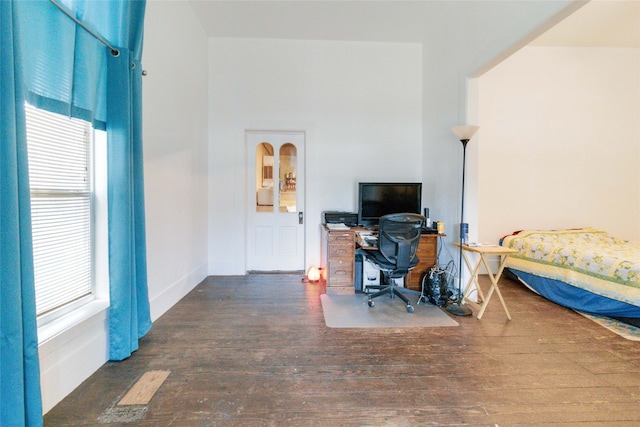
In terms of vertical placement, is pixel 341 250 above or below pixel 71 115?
below

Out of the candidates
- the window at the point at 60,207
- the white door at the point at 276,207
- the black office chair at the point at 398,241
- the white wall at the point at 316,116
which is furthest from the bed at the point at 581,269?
the window at the point at 60,207

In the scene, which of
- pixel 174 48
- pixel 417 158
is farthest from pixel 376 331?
pixel 174 48

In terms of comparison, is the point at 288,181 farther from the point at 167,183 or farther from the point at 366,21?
the point at 366,21

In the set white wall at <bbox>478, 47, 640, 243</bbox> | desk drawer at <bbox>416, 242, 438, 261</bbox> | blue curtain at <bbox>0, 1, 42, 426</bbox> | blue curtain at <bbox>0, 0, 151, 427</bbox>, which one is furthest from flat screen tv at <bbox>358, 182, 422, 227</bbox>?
blue curtain at <bbox>0, 1, 42, 426</bbox>

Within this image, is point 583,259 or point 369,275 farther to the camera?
point 369,275

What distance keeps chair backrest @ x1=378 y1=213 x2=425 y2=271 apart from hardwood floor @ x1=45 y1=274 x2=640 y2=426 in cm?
74

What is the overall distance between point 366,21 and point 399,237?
2935 mm

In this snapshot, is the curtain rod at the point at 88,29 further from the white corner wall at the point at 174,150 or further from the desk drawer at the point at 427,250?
the desk drawer at the point at 427,250

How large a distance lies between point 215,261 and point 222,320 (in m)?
1.64

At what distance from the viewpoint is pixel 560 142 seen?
162 inches

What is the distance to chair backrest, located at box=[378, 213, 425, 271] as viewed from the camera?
280 centimetres

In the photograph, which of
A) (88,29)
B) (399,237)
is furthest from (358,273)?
(88,29)

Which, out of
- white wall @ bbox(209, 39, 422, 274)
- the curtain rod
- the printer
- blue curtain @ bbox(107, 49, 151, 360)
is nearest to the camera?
the curtain rod

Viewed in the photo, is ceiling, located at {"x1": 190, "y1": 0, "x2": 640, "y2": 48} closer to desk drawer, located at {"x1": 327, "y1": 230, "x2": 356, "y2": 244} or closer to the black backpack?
desk drawer, located at {"x1": 327, "y1": 230, "x2": 356, "y2": 244}
